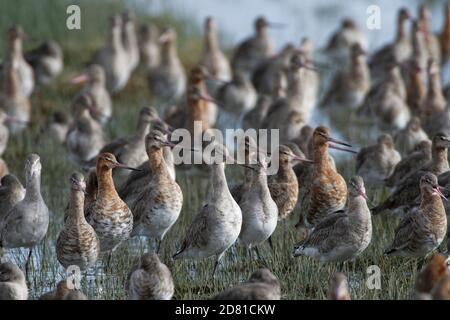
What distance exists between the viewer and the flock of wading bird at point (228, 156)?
404 inches

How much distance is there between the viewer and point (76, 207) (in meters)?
10.2

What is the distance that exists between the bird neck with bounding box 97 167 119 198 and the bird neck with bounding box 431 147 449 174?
10.6 feet

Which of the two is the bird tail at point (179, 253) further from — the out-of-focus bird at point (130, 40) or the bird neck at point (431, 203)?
the out-of-focus bird at point (130, 40)

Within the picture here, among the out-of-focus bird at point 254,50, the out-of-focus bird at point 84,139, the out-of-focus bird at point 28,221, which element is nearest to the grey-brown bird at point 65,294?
the out-of-focus bird at point 28,221

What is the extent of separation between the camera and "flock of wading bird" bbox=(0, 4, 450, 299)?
10273 mm

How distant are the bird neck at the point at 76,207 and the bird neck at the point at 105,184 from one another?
1.37 ft

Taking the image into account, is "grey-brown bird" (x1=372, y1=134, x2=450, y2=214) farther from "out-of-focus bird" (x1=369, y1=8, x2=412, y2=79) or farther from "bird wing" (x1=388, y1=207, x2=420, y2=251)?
"out-of-focus bird" (x1=369, y1=8, x2=412, y2=79)

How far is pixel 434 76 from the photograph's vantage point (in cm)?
1703

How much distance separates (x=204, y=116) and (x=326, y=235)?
563 cm

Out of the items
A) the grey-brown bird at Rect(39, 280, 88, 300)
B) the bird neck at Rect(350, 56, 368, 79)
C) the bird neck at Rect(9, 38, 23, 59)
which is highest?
the bird neck at Rect(9, 38, 23, 59)

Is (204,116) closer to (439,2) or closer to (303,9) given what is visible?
(303,9)

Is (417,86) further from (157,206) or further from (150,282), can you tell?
(150,282)

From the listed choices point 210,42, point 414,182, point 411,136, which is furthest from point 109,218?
point 210,42

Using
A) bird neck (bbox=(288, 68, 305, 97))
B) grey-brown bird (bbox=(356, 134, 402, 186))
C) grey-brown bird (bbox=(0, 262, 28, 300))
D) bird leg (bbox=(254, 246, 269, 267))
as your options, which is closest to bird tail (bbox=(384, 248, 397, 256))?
bird leg (bbox=(254, 246, 269, 267))
